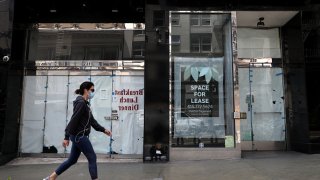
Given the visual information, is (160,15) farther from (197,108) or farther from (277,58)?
(277,58)

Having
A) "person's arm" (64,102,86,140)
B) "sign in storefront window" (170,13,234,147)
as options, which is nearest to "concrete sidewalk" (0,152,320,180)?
"sign in storefront window" (170,13,234,147)

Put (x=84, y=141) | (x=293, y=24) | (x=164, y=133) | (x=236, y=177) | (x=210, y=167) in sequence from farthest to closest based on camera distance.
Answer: (x=293, y=24)
(x=164, y=133)
(x=210, y=167)
(x=236, y=177)
(x=84, y=141)

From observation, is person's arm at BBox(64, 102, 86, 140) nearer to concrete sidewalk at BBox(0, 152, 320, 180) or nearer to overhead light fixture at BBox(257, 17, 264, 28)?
concrete sidewalk at BBox(0, 152, 320, 180)

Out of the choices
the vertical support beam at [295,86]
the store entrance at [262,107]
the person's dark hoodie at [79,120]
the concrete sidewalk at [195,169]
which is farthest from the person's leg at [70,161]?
the vertical support beam at [295,86]

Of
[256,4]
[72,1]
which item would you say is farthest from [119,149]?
[256,4]

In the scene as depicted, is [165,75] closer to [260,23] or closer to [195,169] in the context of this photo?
[195,169]

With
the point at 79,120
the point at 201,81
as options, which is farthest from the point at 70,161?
the point at 201,81

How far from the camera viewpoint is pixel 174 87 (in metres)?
10.8

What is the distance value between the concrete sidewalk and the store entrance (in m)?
1.31

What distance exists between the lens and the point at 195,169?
29.4 ft

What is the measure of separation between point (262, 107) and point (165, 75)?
3.81m

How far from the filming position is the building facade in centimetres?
1059

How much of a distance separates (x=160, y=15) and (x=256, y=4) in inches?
109

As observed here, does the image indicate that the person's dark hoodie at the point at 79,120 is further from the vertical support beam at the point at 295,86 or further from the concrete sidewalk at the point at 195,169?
the vertical support beam at the point at 295,86
